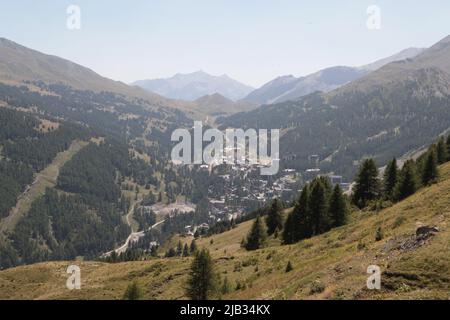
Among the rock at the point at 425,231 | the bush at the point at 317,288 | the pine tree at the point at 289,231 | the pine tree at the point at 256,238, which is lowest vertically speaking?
the pine tree at the point at 256,238

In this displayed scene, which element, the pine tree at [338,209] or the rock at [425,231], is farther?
the pine tree at [338,209]

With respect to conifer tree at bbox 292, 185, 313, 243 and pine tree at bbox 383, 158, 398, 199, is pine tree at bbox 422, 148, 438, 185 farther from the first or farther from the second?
conifer tree at bbox 292, 185, 313, 243

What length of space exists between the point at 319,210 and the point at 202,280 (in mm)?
31219

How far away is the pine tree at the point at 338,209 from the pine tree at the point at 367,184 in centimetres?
1222

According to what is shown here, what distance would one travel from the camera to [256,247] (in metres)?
78.2

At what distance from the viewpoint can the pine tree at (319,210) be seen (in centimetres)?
7015

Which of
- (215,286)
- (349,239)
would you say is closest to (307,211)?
(349,239)

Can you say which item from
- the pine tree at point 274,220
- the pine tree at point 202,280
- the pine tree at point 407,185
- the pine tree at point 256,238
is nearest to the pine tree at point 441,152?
the pine tree at point 407,185

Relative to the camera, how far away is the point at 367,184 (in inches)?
3270

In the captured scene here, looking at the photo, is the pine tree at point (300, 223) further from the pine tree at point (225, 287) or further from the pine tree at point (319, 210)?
the pine tree at point (225, 287)

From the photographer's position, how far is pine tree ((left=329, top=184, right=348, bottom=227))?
70125 millimetres

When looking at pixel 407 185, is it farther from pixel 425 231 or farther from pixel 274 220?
pixel 425 231

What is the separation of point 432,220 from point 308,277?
14.1 meters

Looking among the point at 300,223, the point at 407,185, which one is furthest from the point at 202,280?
the point at 407,185
